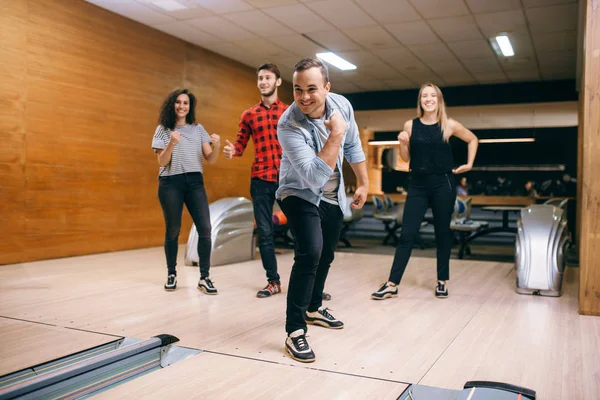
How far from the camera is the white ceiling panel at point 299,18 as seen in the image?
6715mm

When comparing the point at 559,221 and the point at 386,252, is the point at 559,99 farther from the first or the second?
the point at 559,221

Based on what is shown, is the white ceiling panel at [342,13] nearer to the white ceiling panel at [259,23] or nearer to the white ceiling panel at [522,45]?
the white ceiling panel at [259,23]

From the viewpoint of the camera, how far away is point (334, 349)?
2.63 meters

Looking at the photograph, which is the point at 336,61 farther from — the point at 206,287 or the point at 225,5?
the point at 206,287

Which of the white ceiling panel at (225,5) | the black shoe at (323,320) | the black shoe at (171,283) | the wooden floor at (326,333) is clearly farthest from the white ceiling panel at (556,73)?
the black shoe at (323,320)

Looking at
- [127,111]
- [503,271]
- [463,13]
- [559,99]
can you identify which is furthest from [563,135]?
[127,111]

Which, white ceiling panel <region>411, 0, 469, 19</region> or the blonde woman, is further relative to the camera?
white ceiling panel <region>411, 0, 469, 19</region>

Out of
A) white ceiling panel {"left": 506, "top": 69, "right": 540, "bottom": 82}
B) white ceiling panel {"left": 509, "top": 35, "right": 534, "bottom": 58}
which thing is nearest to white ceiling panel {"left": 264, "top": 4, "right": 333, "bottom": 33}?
white ceiling panel {"left": 509, "top": 35, "right": 534, "bottom": 58}

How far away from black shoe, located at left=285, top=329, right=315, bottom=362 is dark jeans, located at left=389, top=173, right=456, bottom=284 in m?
1.60

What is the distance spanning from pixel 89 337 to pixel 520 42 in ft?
24.4

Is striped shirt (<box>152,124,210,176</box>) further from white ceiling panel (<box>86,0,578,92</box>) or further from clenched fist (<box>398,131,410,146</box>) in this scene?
white ceiling panel (<box>86,0,578,92</box>)

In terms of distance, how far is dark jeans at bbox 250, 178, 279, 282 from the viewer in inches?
155

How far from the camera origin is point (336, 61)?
9.32 meters

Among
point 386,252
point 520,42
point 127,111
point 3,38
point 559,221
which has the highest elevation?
point 520,42
